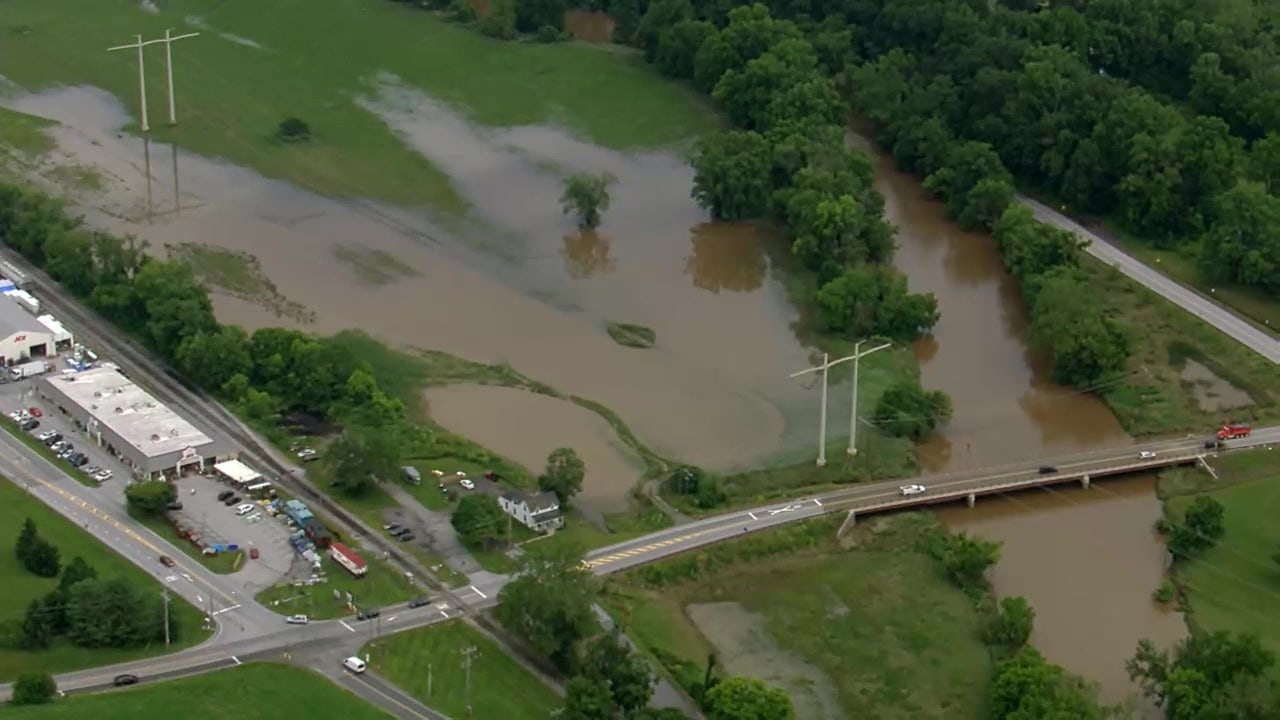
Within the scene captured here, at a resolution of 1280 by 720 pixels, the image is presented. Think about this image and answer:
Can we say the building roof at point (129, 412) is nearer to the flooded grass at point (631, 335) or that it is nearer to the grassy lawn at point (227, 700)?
the grassy lawn at point (227, 700)

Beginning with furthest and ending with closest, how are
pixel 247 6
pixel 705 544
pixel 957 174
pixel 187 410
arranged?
pixel 247 6
pixel 957 174
pixel 187 410
pixel 705 544

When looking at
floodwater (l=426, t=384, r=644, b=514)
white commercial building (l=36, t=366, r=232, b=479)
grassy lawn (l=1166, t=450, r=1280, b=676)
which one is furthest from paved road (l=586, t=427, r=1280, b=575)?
white commercial building (l=36, t=366, r=232, b=479)

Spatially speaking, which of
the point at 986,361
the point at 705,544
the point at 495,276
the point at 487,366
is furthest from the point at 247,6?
the point at 705,544

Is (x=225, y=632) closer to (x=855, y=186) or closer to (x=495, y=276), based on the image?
(x=495, y=276)

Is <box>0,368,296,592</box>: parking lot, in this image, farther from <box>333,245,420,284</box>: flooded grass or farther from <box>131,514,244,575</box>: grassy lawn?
<box>333,245,420,284</box>: flooded grass

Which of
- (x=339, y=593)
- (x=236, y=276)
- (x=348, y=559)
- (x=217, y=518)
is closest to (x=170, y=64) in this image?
(x=236, y=276)
